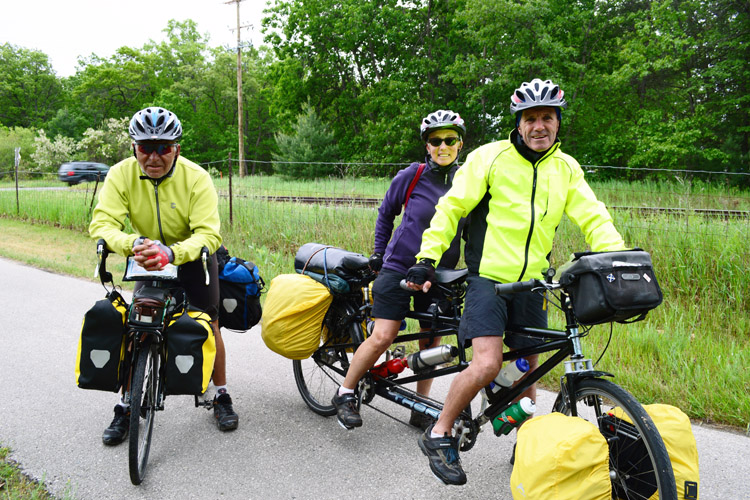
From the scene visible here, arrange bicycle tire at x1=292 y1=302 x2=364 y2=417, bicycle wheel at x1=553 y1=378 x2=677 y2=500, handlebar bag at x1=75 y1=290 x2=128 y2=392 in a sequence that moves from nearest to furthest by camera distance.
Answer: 1. bicycle wheel at x1=553 y1=378 x2=677 y2=500
2. handlebar bag at x1=75 y1=290 x2=128 y2=392
3. bicycle tire at x1=292 y1=302 x2=364 y2=417

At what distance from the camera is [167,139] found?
3.27m

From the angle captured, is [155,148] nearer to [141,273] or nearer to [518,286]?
[141,273]

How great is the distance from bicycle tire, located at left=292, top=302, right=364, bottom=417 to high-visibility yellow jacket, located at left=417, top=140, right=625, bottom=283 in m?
1.26

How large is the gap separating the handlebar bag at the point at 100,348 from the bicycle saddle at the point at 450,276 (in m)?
1.88

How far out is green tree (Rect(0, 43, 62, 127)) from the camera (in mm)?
64500

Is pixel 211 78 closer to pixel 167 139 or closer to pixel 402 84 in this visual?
pixel 402 84

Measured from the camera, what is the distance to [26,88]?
6638 cm

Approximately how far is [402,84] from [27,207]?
68.0 feet

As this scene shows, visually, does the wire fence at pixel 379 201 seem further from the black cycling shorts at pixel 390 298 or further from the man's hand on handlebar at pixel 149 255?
the man's hand on handlebar at pixel 149 255

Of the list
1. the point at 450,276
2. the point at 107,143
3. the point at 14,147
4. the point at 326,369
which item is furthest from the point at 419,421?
the point at 14,147

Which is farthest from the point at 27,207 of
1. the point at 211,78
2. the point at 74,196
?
the point at 211,78

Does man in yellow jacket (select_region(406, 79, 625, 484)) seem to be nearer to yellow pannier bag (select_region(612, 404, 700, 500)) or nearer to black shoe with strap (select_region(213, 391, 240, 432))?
yellow pannier bag (select_region(612, 404, 700, 500))

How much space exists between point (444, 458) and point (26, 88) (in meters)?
79.6

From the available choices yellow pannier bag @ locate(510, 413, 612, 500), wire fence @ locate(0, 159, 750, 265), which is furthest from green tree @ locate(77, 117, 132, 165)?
yellow pannier bag @ locate(510, 413, 612, 500)
